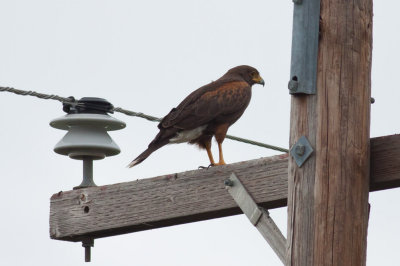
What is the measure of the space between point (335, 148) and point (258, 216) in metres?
0.78

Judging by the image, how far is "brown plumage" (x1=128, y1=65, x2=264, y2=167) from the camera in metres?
7.30

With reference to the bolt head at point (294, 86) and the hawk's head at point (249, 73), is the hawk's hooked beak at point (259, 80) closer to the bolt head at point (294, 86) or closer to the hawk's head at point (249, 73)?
the hawk's head at point (249, 73)

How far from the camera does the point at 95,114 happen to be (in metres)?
5.68

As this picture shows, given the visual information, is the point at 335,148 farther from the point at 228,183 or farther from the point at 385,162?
the point at 228,183

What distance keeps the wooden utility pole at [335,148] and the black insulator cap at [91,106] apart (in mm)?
1909

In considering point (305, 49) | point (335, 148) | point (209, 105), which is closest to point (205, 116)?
point (209, 105)

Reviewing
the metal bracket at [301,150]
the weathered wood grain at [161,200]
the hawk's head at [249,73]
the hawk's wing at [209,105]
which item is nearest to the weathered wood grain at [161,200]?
the weathered wood grain at [161,200]

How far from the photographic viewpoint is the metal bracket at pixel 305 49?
13.2ft

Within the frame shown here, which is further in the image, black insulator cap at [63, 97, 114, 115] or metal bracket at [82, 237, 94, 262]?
black insulator cap at [63, 97, 114, 115]

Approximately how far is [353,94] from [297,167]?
385 millimetres

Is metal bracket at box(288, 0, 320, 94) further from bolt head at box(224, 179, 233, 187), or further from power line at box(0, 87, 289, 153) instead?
power line at box(0, 87, 289, 153)

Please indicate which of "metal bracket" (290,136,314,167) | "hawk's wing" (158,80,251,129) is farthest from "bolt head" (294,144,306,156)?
"hawk's wing" (158,80,251,129)

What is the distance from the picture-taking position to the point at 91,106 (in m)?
5.73

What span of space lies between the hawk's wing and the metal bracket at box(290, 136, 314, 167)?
10.7 ft
